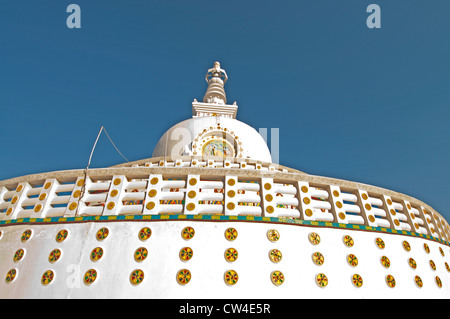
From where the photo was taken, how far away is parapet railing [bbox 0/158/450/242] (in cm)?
492

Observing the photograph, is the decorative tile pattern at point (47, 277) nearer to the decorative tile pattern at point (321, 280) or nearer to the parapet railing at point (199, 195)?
the parapet railing at point (199, 195)

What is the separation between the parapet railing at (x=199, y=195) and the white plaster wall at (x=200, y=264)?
0.27 m

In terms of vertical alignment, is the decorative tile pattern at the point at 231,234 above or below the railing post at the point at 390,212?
below

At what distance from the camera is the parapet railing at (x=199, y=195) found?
16.1ft

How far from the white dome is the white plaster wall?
568 centimetres

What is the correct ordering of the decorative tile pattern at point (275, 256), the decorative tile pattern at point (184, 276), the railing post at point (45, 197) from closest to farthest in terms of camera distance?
the decorative tile pattern at point (184, 276) → the decorative tile pattern at point (275, 256) → the railing post at point (45, 197)

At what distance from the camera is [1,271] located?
4641 mm

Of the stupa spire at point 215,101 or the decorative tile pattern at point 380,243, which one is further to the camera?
the stupa spire at point 215,101

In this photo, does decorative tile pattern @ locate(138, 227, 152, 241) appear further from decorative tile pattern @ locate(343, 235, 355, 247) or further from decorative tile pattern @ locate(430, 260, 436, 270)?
decorative tile pattern @ locate(430, 260, 436, 270)

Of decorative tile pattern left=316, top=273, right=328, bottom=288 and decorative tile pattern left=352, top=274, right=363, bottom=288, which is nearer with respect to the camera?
decorative tile pattern left=316, top=273, right=328, bottom=288

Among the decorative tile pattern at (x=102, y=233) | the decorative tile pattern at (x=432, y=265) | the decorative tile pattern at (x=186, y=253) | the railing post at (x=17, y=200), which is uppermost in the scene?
the railing post at (x=17, y=200)

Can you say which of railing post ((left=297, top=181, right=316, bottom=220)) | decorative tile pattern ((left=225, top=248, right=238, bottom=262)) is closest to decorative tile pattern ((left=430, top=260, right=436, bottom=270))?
railing post ((left=297, top=181, right=316, bottom=220))

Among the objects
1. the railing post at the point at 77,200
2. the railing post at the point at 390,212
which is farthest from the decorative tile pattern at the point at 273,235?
the railing post at the point at 77,200

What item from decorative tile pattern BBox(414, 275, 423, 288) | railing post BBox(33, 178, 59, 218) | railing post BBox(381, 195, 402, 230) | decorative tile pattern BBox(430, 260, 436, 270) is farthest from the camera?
railing post BBox(381, 195, 402, 230)
